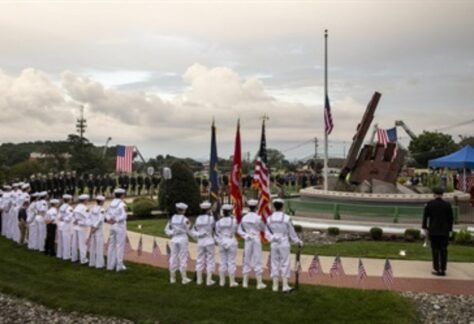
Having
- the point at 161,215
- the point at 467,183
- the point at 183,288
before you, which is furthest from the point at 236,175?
the point at 467,183

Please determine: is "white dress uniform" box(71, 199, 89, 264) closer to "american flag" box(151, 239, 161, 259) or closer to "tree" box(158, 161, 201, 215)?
"american flag" box(151, 239, 161, 259)

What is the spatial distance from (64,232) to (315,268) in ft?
23.3

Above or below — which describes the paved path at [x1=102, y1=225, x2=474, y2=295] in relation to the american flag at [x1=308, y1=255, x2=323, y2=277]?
below

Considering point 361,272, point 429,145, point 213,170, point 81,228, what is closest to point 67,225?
point 81,228

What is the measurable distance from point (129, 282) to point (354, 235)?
9.24 metres

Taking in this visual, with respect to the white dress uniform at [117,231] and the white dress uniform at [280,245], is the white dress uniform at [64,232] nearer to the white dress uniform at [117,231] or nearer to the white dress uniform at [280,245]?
the white dress uniform at [117,231]

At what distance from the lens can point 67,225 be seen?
15.2m

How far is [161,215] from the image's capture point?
25.5 metres

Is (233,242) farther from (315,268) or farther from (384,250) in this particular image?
(384,250)

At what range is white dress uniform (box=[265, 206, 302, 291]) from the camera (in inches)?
435

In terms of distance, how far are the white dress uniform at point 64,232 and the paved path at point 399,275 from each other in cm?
168

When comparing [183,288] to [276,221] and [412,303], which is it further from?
[412,303]

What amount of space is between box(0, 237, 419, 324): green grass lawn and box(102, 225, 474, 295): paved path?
955mm

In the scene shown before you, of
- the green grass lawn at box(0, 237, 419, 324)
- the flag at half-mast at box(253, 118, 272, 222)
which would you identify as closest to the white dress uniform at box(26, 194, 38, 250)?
the green grass lawn at box(0, 237, 419, 324)
